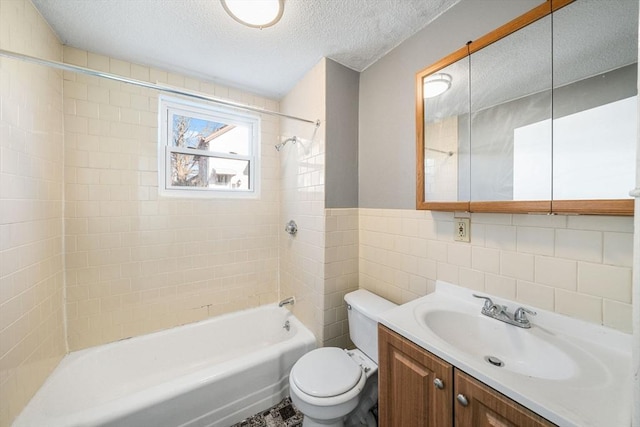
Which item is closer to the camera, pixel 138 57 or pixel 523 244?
pixel 523 244

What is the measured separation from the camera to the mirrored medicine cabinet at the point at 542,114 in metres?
0.77

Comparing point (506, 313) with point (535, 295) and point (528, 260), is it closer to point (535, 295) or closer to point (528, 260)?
point (535, 295)

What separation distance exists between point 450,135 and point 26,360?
2518 mm

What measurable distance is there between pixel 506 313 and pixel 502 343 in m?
0.13

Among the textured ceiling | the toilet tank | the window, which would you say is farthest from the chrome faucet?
the window

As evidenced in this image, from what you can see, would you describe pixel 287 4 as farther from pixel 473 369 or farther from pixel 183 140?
pixel 473 369

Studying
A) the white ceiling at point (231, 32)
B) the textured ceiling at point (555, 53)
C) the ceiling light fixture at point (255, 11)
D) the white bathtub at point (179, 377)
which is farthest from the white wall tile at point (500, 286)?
the ceiling light fixture at point (255, 11)

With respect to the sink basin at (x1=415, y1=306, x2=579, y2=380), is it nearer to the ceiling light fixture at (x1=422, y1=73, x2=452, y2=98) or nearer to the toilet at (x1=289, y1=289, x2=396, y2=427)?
the toilet at (x1=289, y1=289, x2=396, y2=427)

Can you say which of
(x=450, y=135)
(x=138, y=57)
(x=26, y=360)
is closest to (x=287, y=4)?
(x=450, y=135)

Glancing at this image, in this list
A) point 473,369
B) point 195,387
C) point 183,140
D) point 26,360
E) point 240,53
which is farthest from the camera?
point 183,140

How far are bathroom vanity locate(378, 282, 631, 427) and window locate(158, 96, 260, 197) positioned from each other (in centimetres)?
179

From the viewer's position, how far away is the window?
191 cm

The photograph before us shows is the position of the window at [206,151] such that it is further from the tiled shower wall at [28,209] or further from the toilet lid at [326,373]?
the toilet lid at [326,373]

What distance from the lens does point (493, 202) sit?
101 centimetres
